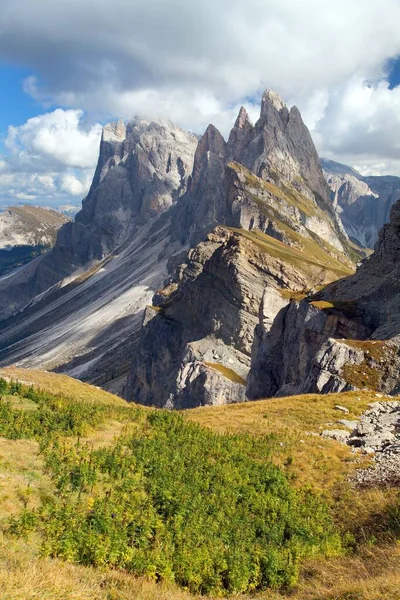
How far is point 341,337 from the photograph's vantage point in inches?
Answer: 1850

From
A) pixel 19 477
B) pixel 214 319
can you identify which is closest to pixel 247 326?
pixel 214 319

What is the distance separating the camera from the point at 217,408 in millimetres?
28203

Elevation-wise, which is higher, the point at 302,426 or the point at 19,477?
the point at 302,426

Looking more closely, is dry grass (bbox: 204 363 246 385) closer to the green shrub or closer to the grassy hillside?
the grassy hillside

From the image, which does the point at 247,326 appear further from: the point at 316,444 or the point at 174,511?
the point at 174,511

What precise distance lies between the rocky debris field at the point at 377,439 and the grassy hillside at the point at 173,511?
87 centimetres

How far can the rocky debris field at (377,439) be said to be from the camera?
16422 millimetres

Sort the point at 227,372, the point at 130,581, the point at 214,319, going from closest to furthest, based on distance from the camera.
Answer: the point at 130,581 → the point at 227,372 → the point at 214,319

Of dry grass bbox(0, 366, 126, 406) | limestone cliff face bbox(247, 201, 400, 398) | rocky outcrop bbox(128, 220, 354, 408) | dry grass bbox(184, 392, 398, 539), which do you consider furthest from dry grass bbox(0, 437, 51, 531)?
rocky outcrop bbox(128, 220, 354, 408)

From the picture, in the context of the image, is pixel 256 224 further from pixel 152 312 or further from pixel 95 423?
pixel 95 423

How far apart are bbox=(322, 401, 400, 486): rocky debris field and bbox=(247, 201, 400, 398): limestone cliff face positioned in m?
8.92

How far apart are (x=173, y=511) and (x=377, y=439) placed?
443 inches

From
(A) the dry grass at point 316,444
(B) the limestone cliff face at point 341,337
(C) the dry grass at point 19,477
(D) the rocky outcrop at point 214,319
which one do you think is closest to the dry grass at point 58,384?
(A) the dry grass at point 316,444

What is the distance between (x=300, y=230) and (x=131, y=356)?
7897cm
